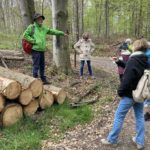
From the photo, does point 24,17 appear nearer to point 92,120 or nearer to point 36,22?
point 36,22

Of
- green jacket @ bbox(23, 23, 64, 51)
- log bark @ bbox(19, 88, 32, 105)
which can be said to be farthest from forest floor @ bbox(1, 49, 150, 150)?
green jacket @ bbox(23, 23, 64, 51)

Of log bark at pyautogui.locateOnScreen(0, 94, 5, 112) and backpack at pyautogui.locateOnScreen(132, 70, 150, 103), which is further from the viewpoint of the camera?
log bark at pyautogui.locateOnScreen(0, 94, 5, 112)

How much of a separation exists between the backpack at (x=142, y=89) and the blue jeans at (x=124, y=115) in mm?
202

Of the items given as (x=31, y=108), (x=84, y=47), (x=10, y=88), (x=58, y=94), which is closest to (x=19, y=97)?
(x=10, y=88)

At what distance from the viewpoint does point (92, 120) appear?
24.0 ft

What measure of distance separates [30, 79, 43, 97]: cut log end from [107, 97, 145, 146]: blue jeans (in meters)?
2.14

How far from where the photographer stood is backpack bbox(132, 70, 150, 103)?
5340 mm

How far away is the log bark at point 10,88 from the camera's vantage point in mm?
6641

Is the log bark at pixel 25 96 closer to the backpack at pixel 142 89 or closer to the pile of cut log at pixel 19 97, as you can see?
the pile of cut log at pixel 19 97

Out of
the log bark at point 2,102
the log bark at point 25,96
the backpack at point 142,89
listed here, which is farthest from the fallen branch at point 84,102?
the backpack at point 142,89

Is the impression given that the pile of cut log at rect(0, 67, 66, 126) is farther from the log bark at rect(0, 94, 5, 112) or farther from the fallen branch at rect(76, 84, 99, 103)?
the fallen branch at rect(76, 84, 99, 103)

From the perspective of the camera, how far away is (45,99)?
761cm

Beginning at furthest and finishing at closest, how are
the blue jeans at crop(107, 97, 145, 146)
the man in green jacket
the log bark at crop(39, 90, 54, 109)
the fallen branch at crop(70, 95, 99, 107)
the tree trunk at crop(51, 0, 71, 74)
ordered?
1. the tree trunk at crop(51, 0, 71, 74)
2. the man in green jacket
3. the fallen branch at crop(70, 95, 99, 107)
4. the log bark at crop(39, 90, 54, 109)
5. the blue jeans at crop(107, 97, 145, 146)

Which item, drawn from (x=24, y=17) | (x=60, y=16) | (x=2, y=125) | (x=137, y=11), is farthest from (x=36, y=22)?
(x=137, y=11)
